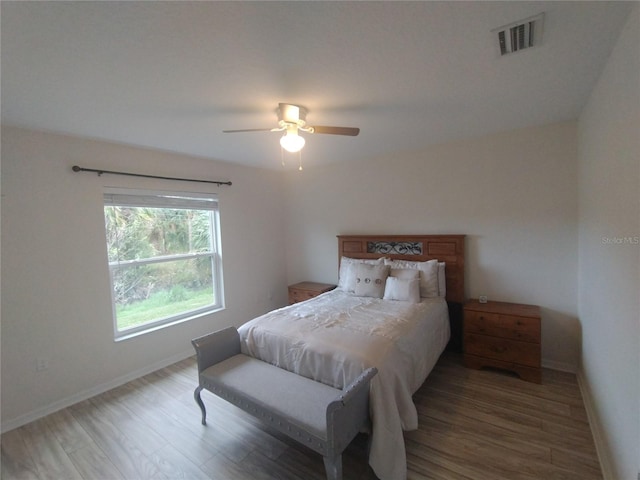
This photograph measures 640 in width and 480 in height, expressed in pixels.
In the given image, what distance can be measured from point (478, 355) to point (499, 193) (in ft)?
5.55

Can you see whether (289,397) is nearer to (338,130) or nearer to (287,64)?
(338,130)

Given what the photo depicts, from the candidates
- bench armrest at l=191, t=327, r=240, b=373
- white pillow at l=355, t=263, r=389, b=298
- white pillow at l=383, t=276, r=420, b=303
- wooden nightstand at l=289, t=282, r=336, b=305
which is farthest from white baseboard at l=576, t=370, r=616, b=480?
wooden nightstand at l=289, t=282, r=336, b=305

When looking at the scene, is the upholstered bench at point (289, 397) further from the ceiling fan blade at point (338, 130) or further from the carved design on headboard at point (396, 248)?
the carved design on headboard at point (396, 248)

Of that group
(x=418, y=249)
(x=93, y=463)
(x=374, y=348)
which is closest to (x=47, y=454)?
(x=93, y=463)

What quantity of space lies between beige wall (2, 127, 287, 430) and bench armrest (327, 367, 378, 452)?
8.37 feet

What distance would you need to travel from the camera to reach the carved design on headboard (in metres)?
3.45

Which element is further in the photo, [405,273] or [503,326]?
[405,273]

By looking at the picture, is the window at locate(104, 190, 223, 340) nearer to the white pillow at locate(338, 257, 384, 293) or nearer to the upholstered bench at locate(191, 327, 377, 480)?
the upholstered bench at locate(191, 327, 377, 480)

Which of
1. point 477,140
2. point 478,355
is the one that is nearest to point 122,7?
point 477,140

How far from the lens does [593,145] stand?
2.00 meters

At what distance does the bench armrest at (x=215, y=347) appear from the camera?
85.1 inches

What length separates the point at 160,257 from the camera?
3260 mm

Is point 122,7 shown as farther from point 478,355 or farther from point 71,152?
point 478,355

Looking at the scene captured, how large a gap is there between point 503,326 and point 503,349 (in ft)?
0.72
